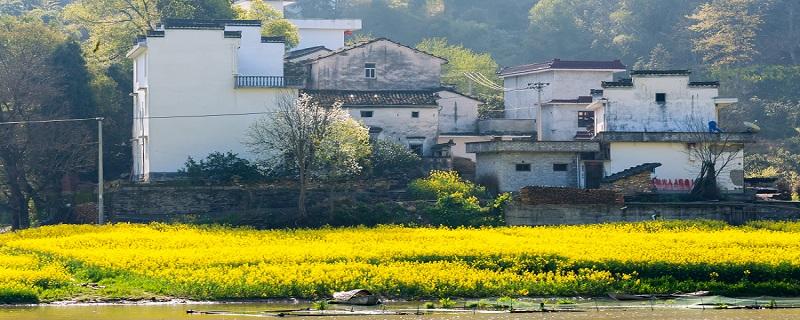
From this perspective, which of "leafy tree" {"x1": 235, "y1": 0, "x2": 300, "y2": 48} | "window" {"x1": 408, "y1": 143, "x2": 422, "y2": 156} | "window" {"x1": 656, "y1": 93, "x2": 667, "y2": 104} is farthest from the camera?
"leafy tree" {"x1": 235, "y1": 0, "x2": 300, "y2": 48}

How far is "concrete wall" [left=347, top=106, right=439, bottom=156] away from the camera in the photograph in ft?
237

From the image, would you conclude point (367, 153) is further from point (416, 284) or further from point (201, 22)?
point (416, 284)

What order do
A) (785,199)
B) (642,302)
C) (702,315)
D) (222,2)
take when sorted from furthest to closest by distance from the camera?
(222,2) < (785,199) < (642,302) < (702,315)

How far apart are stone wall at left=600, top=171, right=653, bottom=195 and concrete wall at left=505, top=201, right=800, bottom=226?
10.1 feet

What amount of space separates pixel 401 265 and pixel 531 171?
63.1 feet

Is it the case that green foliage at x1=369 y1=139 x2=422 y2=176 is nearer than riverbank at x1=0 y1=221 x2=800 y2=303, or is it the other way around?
riverbank at x1=0 y1=221 x2=800 y2=303

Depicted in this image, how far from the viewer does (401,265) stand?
47.9 m

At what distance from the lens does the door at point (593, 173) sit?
65.8m

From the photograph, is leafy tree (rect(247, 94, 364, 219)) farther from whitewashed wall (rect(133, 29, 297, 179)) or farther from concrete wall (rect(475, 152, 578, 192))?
concrete wall (rect(475, 152, 578, 192))

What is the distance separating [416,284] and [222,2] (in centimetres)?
3739

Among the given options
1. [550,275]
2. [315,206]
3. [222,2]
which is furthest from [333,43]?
[550,275]

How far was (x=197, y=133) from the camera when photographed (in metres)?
68.4

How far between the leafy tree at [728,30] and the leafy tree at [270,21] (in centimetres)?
2904

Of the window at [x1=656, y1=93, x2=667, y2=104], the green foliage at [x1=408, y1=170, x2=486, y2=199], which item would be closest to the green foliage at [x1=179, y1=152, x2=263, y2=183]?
the green foliage at [x1=408, y1=170, x2=486, y2=199]
